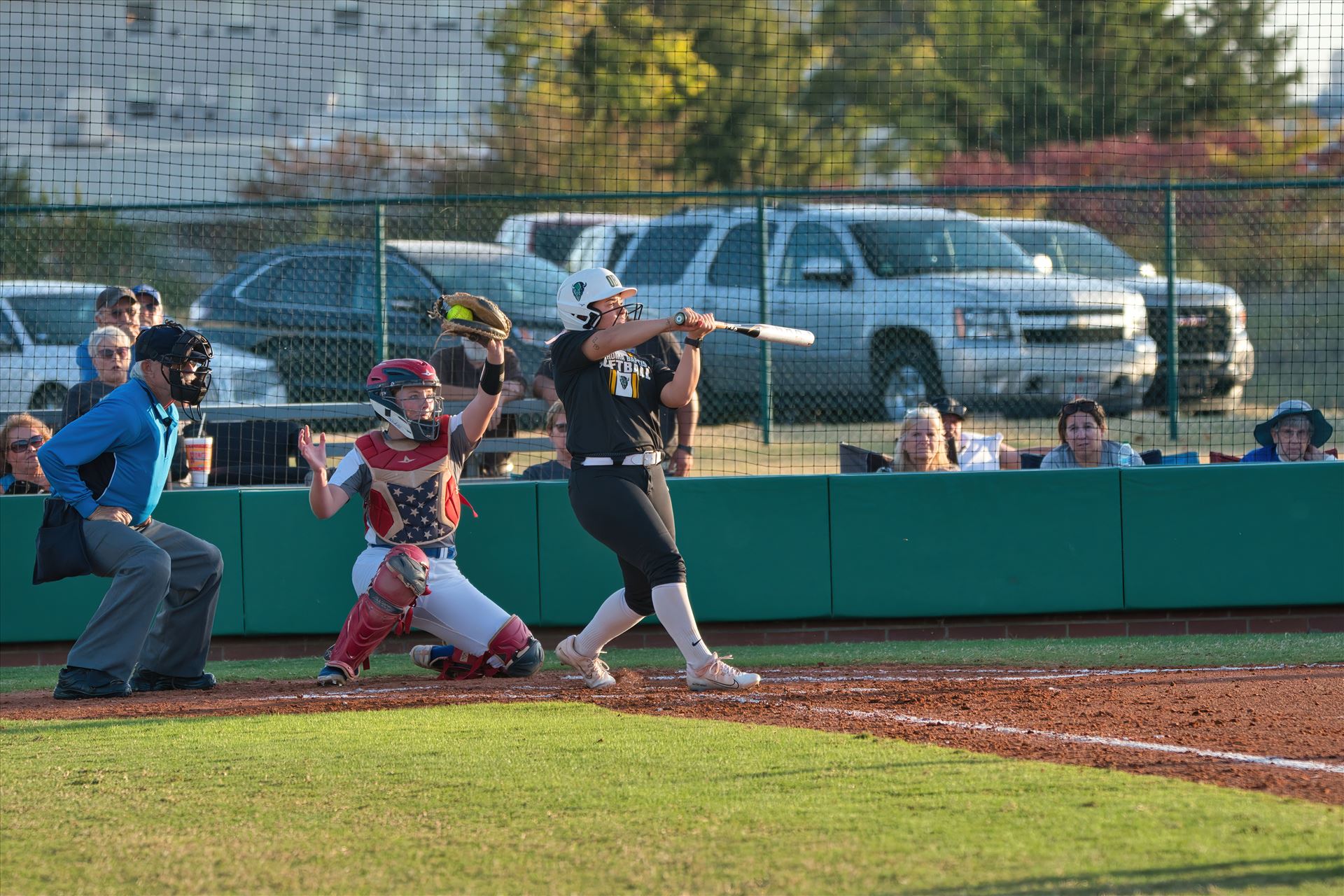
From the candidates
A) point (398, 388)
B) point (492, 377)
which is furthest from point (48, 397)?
point (492, 377)

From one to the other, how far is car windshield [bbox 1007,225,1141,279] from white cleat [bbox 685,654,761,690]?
5183 mm

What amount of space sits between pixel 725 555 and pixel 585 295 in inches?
106

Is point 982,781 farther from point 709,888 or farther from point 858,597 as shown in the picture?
point 858,597

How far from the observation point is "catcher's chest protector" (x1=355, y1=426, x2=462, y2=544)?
7219mm

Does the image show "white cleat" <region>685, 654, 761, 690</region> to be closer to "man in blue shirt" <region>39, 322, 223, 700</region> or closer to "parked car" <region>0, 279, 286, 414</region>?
"man in blue shirt" <region>39, 322, 223, 700</region>

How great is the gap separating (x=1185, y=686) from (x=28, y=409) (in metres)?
7.21

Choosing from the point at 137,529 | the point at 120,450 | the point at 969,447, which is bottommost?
the point at 137,529

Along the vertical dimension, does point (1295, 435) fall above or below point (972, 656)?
above

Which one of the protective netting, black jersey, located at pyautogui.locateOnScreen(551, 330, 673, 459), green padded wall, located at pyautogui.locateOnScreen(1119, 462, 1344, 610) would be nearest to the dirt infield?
black jersey, located at pyautogui.locateOnScreen(551, 330, 673, 459)

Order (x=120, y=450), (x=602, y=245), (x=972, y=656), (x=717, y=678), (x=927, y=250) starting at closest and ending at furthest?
1. (x=717, y=678)
2. (x=120, y=450)
3. (x=972, y=656)
4. (x=927, y=250)
5. (x=602, y=245)

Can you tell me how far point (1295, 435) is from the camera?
8.98 meters

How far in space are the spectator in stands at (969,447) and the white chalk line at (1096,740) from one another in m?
3.50

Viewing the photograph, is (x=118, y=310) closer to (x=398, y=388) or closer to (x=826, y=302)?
(x=398, y=388)

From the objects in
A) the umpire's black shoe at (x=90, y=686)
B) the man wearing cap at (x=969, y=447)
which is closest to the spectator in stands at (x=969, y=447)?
the man wearing cap at (x=969, y=447)
